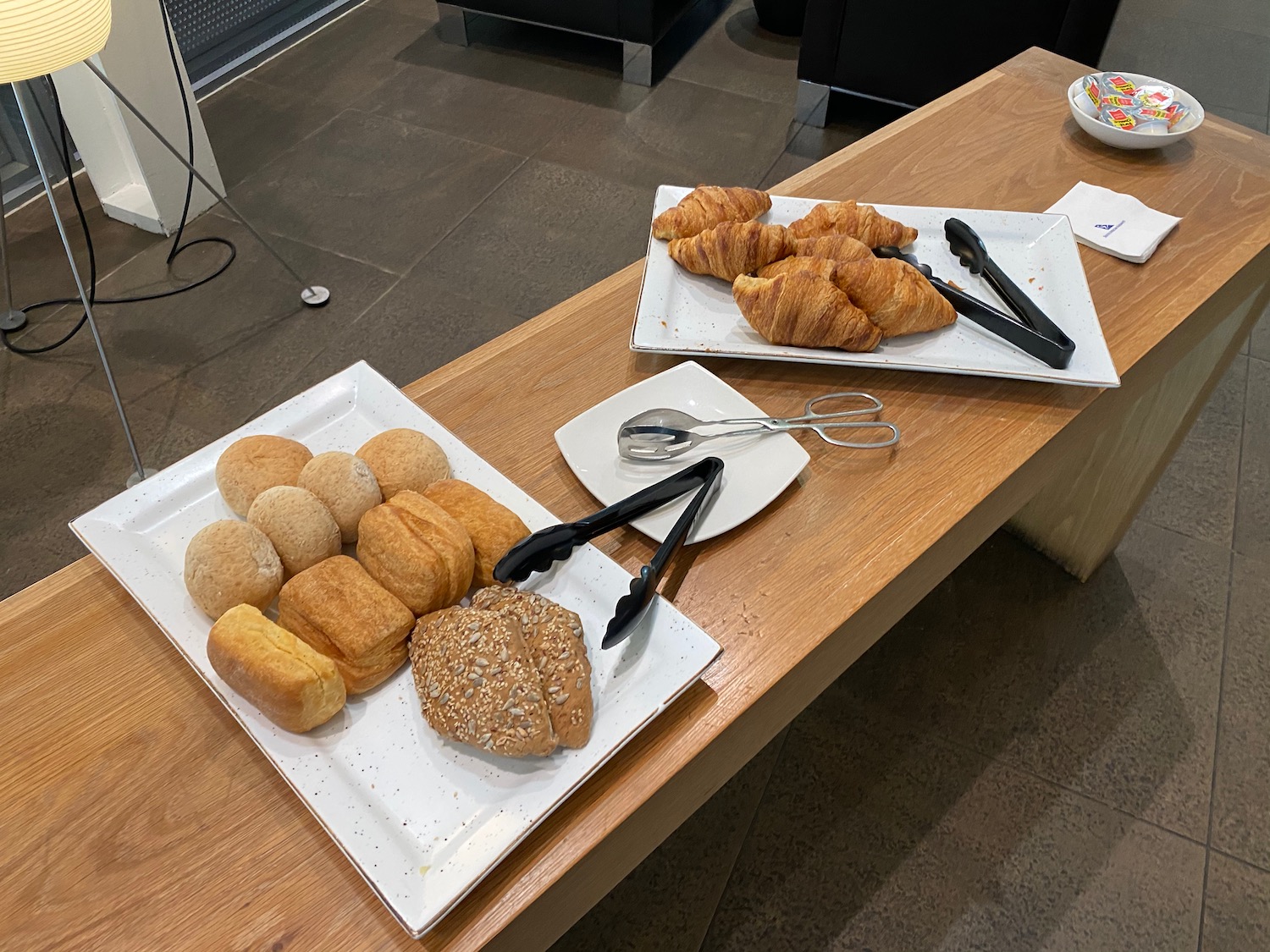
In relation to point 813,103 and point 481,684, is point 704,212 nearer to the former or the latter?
point 481,684

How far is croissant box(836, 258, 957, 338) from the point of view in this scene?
0.92 meters

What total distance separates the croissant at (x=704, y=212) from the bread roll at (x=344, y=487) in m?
0.49

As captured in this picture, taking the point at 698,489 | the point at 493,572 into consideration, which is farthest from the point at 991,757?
the point at 493,572

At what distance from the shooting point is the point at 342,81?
114 inches

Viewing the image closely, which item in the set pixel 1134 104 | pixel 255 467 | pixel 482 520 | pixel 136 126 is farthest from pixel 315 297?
pixel 1134 104

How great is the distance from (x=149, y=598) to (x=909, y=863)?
41.3 inches

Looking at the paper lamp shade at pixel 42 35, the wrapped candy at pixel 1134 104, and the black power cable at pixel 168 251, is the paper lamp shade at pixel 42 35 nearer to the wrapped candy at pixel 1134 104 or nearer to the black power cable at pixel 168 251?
the black power cable at pixel 168 251

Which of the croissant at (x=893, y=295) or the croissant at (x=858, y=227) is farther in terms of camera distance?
the croissant at (x=858, y=227)

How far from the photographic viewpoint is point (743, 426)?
2.89ft

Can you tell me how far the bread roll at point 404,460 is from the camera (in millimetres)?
780

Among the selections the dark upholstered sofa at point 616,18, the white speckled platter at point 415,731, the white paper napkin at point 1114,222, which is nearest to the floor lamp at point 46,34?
the white speckled platter at point 415,731

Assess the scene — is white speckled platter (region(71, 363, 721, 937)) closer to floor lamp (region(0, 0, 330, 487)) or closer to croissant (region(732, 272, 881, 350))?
croissant (region(732, 272, 881, 350))

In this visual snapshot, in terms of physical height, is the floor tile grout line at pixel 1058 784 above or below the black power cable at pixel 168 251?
below

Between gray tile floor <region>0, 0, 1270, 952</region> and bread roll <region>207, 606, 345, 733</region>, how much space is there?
731mm
